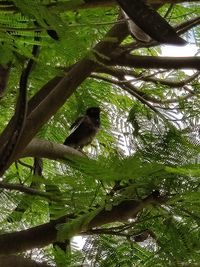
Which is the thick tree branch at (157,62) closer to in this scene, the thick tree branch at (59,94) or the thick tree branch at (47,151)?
the thick tree branch at (59,94)

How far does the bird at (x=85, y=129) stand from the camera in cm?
158

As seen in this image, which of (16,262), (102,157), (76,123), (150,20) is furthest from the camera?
(76,123)

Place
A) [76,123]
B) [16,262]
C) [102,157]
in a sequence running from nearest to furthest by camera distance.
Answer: [102,157] < [16,262] < [76,123]

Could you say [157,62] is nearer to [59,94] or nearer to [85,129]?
[59,94]

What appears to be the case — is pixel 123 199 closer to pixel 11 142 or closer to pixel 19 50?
pixel 11 142

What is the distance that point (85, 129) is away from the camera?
5.67 ft

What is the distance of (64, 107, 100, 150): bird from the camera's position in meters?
1.58

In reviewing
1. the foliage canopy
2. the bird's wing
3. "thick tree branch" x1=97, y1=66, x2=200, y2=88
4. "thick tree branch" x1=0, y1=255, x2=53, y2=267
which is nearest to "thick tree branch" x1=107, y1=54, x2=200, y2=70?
the foliage canopy

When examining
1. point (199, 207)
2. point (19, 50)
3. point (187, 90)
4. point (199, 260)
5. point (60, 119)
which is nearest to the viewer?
point (19, 50)

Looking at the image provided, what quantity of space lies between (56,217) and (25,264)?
0.11 meters

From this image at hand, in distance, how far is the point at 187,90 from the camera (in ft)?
4.39

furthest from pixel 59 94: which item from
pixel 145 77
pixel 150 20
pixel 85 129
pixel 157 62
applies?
pixel 85 129

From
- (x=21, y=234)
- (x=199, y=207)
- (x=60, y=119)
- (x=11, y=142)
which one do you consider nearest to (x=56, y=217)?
(x=21, y=234)

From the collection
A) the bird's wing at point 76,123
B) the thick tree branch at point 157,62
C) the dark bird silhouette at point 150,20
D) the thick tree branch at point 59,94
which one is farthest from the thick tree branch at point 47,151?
the dark bird silhouette at point 150,20
